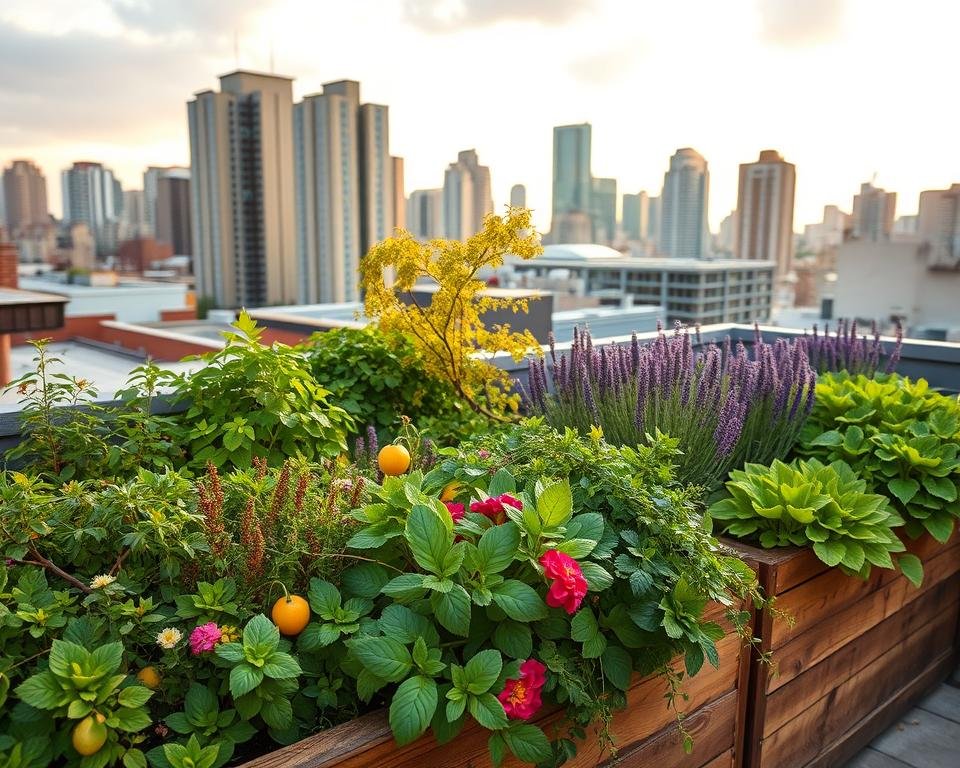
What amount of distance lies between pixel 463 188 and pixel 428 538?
52112 mm

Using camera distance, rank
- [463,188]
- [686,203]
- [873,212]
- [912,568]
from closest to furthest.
Result: [912,568] < [873,212] < [463,188] < [686,203]

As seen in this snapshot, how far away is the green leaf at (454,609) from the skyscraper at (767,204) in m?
64.6

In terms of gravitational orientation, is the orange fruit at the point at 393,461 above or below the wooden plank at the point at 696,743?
above

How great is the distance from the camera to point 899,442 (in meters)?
2.38

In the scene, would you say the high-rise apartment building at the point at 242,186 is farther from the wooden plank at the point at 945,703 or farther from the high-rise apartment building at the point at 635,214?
the wooden plank at the point at 945,703

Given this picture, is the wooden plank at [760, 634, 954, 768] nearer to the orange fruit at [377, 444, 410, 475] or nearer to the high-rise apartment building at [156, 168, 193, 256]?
the orange fruit at [377, 444, 410, 475]

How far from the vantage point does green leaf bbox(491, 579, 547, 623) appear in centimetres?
130

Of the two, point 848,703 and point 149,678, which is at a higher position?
point 149,678

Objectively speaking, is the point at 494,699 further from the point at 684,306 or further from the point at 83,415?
the point at 684,306

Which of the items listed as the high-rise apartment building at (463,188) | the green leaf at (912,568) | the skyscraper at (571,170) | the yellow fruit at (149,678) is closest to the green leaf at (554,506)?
the yellow fruit at (149,678)

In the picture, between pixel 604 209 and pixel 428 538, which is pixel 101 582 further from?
pixel 604 209

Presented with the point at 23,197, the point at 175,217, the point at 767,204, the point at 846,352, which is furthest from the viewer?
the point at 175,217

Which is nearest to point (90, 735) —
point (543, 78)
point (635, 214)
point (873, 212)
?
point (543, 78)

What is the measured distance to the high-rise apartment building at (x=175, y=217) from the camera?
76.2 meters
